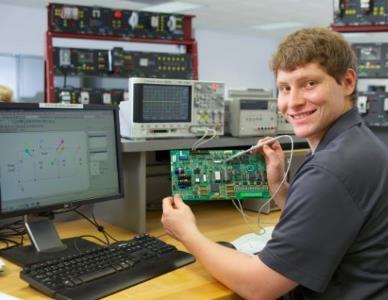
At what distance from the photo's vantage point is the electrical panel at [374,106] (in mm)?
3807

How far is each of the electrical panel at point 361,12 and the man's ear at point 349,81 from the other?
2430 millimetres

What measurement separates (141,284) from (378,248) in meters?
0.58

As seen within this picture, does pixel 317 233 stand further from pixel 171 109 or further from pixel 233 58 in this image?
pixel 233 58

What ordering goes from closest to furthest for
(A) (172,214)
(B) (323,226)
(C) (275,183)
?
(B) (323,226) < (A) (172,214) < (C) (275,183)

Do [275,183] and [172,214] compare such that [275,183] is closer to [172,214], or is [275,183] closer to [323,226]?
[172,214]

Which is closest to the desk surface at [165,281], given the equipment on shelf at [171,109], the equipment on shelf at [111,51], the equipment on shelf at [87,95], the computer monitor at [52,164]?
the computer monitor at [52,164]

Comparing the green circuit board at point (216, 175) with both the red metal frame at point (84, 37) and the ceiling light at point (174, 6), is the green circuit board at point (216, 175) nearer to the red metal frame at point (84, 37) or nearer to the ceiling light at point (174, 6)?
the red metal frame at point (84, 37)

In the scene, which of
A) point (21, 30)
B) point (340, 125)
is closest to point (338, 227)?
point (340, 125)

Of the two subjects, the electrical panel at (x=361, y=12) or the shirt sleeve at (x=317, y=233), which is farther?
the electrical panel at (x=361, y=12)

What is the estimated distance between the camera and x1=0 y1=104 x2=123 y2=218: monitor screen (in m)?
1.25

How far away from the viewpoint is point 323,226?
0.97 metres

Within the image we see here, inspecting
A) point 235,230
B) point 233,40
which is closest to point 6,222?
point 235,230

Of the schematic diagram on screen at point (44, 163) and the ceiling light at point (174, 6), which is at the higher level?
the ceiling light at point (174, 6)

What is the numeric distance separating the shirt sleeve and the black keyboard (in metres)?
0.39
